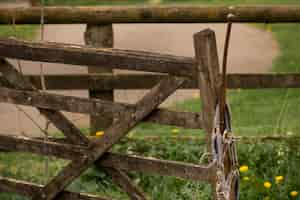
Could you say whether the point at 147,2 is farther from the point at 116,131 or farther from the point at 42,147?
the point at 116,131

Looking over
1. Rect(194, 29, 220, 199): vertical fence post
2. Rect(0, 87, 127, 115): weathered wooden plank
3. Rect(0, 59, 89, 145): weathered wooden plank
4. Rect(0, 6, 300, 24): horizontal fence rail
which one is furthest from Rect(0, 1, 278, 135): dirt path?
Rect(194, 29, 220, 199): vertical fence post

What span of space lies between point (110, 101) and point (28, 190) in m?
0.73

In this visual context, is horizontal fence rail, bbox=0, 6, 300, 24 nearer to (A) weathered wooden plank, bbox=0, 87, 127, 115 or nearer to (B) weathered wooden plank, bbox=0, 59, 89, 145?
(B) weathered wooden plank, bbox=0, 59, 89, 145

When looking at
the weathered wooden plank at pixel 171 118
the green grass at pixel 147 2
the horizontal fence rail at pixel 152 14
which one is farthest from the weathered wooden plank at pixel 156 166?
the green grass at pixel 147 2

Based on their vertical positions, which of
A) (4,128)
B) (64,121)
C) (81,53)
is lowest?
(4,128)

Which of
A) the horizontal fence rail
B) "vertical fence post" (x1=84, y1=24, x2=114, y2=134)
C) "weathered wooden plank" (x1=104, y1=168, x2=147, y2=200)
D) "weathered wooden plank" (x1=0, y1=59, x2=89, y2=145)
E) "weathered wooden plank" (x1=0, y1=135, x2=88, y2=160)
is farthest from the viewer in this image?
"vertical fence post" (x1=84, y1=24, x2=114, y2=134)

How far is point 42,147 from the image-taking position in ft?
13.3

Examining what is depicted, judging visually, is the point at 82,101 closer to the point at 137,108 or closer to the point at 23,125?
the point at 137,108

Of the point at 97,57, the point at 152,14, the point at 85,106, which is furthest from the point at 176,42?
the point at 97,57

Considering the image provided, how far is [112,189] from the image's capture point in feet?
16.9

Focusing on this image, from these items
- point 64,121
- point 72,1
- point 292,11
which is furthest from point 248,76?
point 72,1

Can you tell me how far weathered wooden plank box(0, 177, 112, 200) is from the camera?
417 centimetres

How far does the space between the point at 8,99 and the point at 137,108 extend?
721 millimetres

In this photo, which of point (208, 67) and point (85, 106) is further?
point (85, 106)
